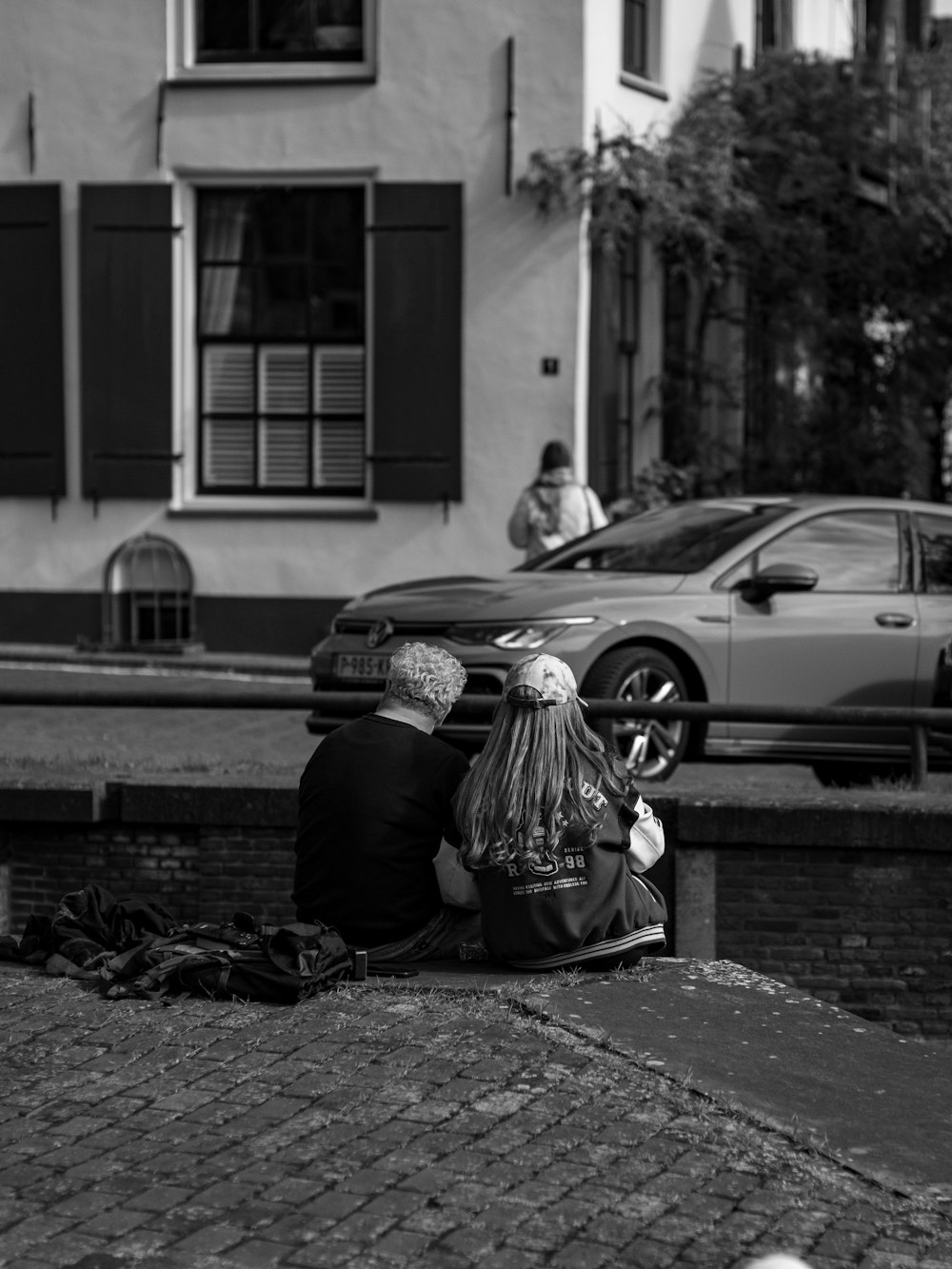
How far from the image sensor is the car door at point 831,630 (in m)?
10.0

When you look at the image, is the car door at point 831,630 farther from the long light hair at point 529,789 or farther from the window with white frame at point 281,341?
the window with white frame at point 281,341

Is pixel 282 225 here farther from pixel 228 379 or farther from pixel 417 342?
pixel 417 342

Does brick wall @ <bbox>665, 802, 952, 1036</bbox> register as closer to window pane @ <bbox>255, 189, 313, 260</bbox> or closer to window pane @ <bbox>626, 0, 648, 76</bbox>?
window pane @ <bbox>255, 189, 313, 260</bbox>

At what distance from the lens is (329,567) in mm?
17062

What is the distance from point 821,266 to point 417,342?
4.32 meters

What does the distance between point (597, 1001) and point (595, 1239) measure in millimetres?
1713

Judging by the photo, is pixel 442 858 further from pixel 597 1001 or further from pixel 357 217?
pixel 357 217

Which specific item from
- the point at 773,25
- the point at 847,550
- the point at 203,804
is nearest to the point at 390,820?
the point at 203,804

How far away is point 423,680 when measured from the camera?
6.31 metres

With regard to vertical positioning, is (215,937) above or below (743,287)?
below

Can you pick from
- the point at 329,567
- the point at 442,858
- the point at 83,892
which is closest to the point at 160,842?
the point at 83,892

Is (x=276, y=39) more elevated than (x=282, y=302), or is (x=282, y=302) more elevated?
(x=276, y=39)

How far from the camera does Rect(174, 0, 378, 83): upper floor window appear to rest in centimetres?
1698

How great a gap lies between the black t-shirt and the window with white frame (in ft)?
36.3
